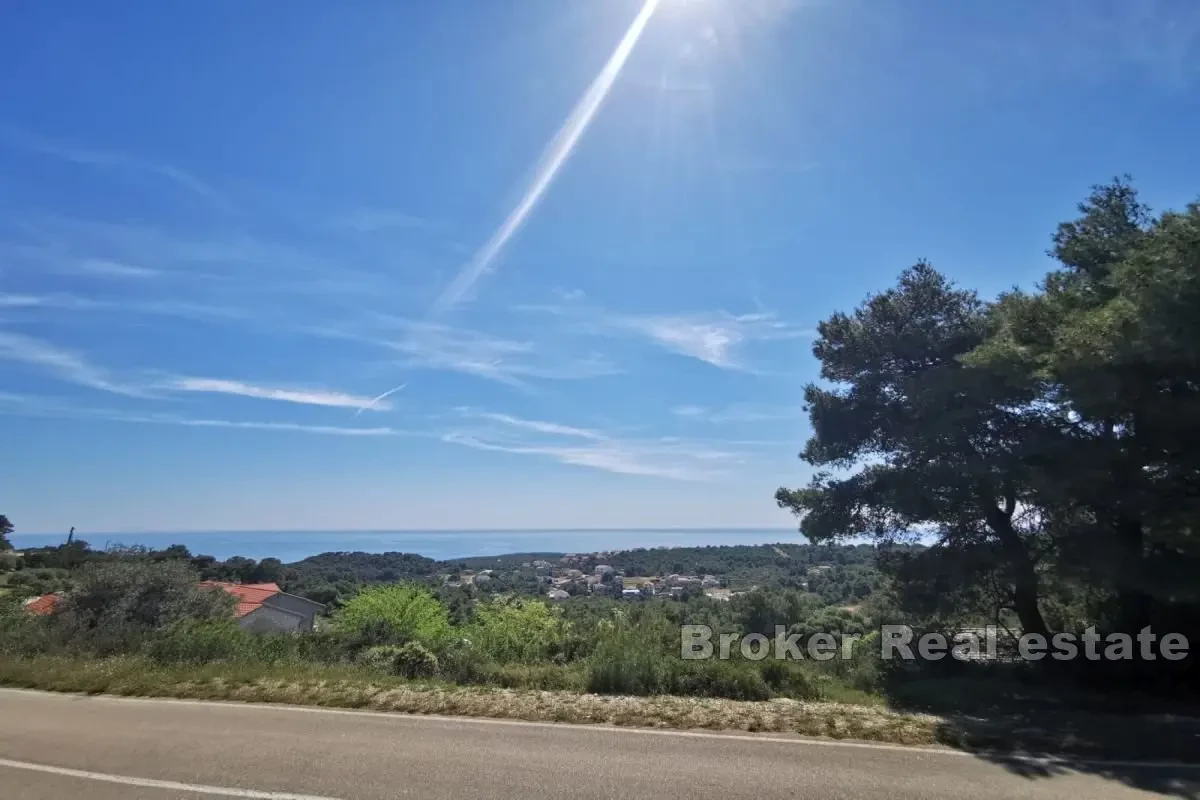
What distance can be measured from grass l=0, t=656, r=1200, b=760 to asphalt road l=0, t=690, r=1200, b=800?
1.25ft

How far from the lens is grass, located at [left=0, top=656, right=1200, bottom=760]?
242 inches

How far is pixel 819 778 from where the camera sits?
5.19m

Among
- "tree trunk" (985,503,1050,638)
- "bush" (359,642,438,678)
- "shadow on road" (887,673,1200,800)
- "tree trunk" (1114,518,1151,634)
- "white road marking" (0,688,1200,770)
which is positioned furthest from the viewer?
"tree trunk" (985,503,1050,638)

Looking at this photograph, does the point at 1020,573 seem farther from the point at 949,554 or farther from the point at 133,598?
the point at 133,598

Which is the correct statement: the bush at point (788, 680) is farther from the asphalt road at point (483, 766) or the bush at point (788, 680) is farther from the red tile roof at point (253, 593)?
the red tile roof at point (253, 593)

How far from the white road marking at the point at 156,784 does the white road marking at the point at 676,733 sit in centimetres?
188

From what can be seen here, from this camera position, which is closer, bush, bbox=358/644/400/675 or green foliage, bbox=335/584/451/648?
bush, bbox=358/644/400/675

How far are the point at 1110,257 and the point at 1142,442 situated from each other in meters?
4.50

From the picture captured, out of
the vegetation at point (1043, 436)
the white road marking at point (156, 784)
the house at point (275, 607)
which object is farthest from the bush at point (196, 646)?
the house at point (275, 607)

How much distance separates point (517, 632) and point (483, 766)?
993 cm

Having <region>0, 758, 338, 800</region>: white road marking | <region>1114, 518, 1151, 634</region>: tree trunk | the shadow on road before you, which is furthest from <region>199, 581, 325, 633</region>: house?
<region>1114, 518, 1151, 634</region>: tree trunk

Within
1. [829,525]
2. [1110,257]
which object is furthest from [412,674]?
[1110,257]

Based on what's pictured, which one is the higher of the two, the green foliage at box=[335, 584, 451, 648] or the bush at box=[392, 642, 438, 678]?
Answer: the bush at box=[392, 642, 438, 678]

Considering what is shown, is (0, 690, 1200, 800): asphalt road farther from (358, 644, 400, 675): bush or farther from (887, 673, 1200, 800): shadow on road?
(358, 644, 400, 675): bush
